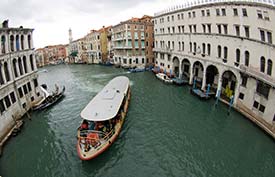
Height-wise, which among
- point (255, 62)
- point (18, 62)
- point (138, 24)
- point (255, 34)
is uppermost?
point (138, 24)

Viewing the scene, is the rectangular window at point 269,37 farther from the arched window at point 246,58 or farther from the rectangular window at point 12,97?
the rectangular window at point 12,97

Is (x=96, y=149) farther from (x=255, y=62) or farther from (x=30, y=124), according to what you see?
(x=255, y=62)

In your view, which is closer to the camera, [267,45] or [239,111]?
[267,45]

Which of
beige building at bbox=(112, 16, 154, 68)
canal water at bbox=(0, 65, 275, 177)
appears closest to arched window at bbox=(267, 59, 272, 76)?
canal water at bbox=(0, 65, 275, 177)

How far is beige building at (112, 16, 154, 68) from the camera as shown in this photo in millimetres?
54475

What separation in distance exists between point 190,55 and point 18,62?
2771 cm

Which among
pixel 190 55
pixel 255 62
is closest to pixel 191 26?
pixel 190 55

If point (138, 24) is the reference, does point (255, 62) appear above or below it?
below

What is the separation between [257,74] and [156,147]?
12.9 meters

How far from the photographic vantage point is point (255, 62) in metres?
19.6

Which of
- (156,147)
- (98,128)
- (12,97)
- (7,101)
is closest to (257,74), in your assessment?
(156,147)

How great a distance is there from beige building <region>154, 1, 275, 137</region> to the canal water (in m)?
2.62

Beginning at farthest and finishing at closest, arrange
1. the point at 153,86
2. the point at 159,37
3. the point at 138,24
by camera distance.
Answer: the point at 138,24
the point at 159,37
the point at 153,86

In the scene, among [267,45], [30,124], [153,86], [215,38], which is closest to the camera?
[267,45]
